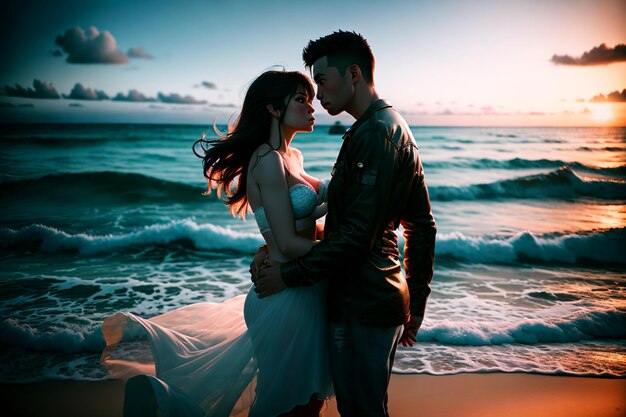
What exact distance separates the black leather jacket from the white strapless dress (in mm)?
353

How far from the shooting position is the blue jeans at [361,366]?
2.38 m

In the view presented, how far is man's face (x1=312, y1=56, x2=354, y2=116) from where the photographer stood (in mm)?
2443

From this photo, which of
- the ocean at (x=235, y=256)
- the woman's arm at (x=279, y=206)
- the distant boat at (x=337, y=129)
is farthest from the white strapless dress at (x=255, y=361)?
the distant boat at (x=337, y=129)

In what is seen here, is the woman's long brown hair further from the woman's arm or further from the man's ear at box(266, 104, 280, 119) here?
Answer: the woman's arm

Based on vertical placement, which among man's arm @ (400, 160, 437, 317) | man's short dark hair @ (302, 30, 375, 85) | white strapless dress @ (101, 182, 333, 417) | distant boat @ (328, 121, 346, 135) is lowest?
white strapless dress @ (101, 182, 333, 417)

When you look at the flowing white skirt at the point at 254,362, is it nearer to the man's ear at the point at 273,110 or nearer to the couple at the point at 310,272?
the couple at the point at 310,272

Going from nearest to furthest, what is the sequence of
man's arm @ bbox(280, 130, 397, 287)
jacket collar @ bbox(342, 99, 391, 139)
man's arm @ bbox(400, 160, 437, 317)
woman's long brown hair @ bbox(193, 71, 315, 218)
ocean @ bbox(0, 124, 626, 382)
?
man's arm @ bbox(280, 130, 397, 287) → jacket collar @ bbox(342, 99, 391, 139) → man's arm @ bbox(400, 160, 437, 317) → woman's long brown hair @ bbox(193, 71, 315, 218) → ocean @ bbox(0, 124, 626, 382)

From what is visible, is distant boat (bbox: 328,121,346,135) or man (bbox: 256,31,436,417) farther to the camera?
distant boat (bbox: 328,121,346,135)

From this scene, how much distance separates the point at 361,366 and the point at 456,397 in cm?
231

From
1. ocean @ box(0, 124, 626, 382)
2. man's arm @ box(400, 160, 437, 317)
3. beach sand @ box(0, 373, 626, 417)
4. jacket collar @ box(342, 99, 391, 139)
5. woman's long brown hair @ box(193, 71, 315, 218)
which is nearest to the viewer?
jacket collar @ box(342, 99, 391, 139)

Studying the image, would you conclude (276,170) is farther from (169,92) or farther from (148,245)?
(169,92)

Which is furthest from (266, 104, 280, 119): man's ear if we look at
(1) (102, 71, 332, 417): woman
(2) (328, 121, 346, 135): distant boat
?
(2) (328, 121, 346, 135): distant boat

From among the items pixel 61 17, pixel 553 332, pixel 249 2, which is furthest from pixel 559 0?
pixel 61 17

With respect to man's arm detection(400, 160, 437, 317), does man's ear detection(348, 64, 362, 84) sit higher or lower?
higher
